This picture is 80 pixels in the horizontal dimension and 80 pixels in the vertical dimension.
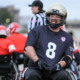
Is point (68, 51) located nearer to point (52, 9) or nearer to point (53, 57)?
point (53, 57)

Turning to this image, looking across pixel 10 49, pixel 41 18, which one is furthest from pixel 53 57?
pixel 10 49

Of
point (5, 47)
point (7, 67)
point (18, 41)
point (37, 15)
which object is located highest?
point (37, 15)

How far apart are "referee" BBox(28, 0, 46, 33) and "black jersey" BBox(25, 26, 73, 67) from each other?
1967 mm

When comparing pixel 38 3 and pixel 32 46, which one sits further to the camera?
pixel 38 3

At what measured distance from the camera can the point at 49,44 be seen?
488cm

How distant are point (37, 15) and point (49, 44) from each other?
7.51ft

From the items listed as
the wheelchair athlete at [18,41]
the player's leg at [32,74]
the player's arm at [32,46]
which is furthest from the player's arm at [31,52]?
the wheelchair athlete at [18,41]

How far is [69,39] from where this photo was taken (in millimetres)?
5070

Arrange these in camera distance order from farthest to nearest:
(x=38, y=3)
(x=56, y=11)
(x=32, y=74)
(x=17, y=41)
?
(x=17, y=41), (x=38, y=3), (x=56, y=11), (x=32, y=74)

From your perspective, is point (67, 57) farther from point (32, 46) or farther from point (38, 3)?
point (38, 3)

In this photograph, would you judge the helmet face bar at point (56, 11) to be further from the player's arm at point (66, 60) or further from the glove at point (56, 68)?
the glove at point (56, 68)

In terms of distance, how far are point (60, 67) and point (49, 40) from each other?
466 millimetres

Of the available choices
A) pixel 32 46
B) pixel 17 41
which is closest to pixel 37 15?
pixel 17 41

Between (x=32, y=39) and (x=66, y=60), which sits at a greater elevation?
(x=32, y=39)
